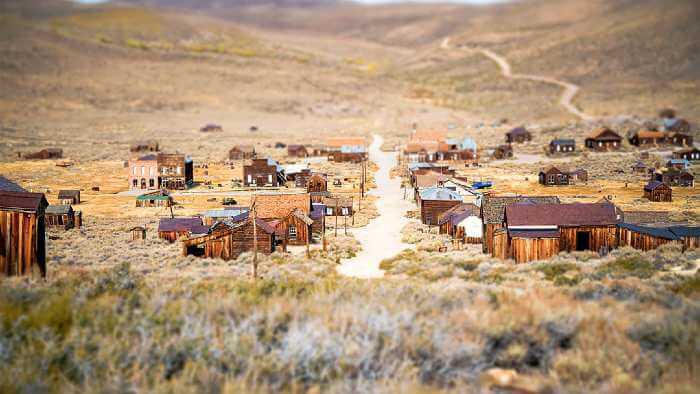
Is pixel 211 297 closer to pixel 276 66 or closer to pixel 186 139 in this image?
pixel 186 139

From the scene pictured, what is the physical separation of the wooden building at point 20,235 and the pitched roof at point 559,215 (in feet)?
51.5

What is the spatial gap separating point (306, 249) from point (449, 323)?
16785mm

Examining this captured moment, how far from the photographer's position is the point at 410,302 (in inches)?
498

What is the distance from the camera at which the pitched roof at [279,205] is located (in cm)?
3002

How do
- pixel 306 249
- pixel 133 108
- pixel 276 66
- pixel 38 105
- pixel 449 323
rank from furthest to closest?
pixel 276 66
pixel 133 108
pixel 38 105
pixel 306 249
pixel 449 323

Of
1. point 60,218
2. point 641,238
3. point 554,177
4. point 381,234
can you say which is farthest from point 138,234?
point 554,177

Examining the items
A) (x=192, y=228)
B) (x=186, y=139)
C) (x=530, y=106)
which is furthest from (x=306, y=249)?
(x=530, y=106)

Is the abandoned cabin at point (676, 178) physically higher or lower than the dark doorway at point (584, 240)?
higher

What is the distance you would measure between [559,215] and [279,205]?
1287cm

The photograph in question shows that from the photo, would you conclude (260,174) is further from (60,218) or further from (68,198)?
(60,218)

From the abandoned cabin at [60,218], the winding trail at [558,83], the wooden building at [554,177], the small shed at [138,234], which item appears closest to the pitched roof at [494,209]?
the small shed at [138,234]

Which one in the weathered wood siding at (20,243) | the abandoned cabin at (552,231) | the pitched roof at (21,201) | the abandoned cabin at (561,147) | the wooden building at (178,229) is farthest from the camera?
the abandoned cabin at (561,147)

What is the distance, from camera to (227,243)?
2562 cm

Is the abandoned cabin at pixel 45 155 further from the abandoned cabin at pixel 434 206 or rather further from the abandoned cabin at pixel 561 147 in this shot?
the abandoned cabin at pixel 561 147
